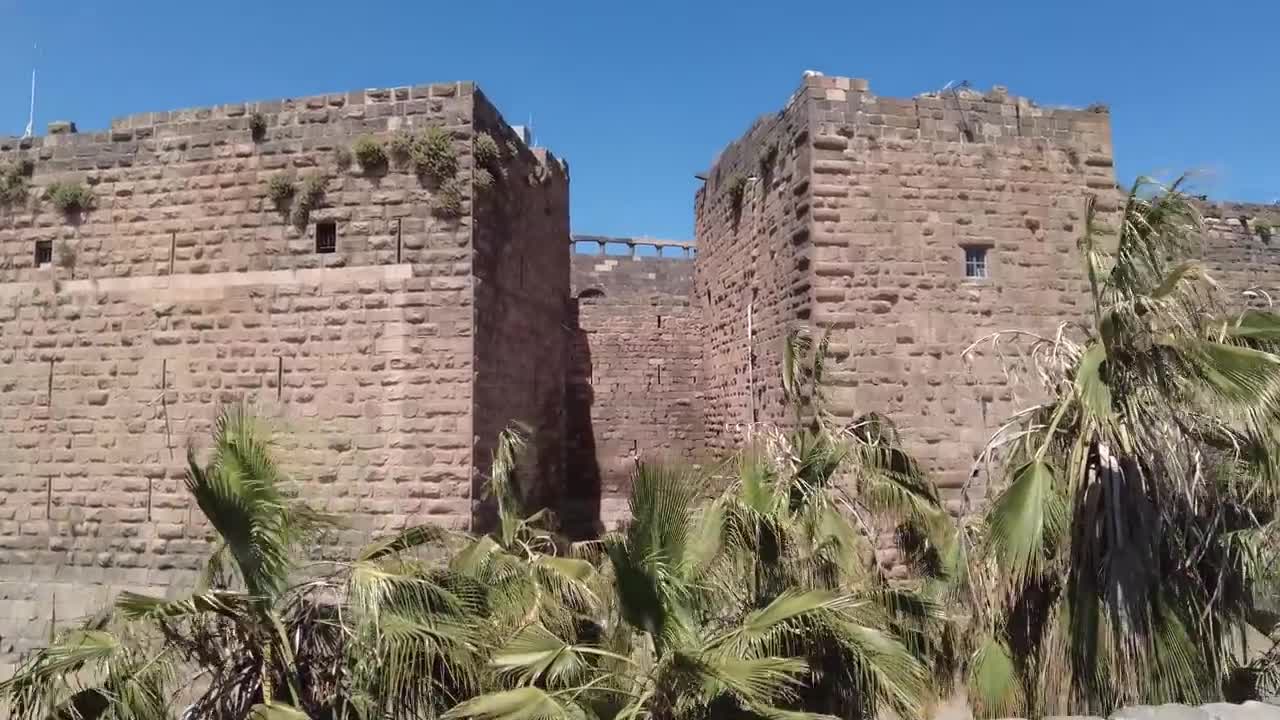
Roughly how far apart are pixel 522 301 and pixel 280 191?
10.0 ft

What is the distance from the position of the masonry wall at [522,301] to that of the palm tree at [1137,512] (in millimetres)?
5496

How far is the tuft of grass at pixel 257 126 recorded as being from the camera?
9.47 meters

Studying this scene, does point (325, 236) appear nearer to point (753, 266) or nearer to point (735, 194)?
point (753, 266)

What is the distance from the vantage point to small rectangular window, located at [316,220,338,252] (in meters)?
9.29

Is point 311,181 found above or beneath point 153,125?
beneath

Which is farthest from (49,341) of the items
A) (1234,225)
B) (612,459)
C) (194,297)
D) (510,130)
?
(1234,225)

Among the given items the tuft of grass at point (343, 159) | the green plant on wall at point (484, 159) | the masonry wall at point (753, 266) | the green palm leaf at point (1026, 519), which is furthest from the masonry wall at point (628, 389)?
the green palm leaf at point (1026, 519)

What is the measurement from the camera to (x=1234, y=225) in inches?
580

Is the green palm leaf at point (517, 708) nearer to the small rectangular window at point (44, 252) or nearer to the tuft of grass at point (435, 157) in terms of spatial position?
the tuft of grass at point (435, 157)

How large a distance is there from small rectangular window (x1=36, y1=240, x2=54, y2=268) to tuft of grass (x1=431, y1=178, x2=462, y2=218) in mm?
4932

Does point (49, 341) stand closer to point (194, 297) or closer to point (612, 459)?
point (194, 297)

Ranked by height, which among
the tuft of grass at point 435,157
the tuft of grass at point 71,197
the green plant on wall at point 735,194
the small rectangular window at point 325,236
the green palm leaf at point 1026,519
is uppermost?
the green plant on wall at point 735,194

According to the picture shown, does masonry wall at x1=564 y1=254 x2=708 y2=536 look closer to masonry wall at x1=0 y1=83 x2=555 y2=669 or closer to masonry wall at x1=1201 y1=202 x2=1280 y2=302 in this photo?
masonry wall at x1=0 y1=83 x2=555 y2=669

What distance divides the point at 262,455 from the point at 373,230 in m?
4.46
